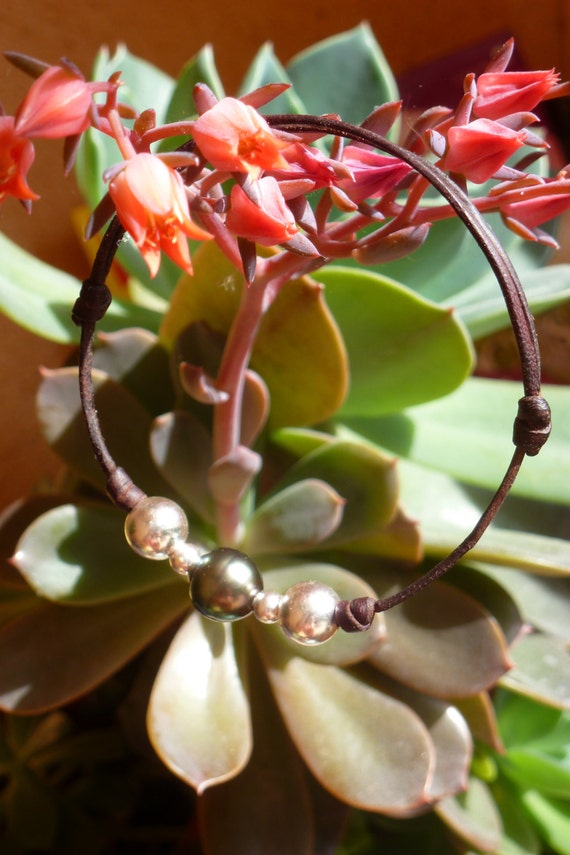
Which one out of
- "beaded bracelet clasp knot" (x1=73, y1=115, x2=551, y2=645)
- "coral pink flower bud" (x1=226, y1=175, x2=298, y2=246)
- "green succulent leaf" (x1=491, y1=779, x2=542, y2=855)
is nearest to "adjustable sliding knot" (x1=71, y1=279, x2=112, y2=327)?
"beaded bracelet clasp knot" (x1=73, y1=115, x2=551, y2=645)

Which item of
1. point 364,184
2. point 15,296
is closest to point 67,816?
point 15,296

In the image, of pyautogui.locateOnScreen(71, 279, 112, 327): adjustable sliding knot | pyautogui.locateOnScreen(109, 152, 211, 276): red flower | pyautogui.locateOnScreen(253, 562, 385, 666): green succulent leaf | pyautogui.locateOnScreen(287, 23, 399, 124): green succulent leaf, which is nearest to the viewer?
pyautogui.locateOnScreen(109, 152, 211, 276): red flower

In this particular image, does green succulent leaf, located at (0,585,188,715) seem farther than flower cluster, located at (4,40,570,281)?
Yes

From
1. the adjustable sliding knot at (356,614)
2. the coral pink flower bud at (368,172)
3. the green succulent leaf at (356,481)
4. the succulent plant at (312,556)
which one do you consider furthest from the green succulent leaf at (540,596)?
the coral pink flower bud at (368,172)

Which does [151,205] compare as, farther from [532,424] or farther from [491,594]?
[491,594]

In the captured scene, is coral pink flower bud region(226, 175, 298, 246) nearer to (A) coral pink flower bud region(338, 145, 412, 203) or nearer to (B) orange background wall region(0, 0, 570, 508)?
(A) coral pink flower bud region(338, 145, 412, 203)

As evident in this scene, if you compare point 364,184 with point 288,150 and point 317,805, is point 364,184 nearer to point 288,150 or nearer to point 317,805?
point 288,150
